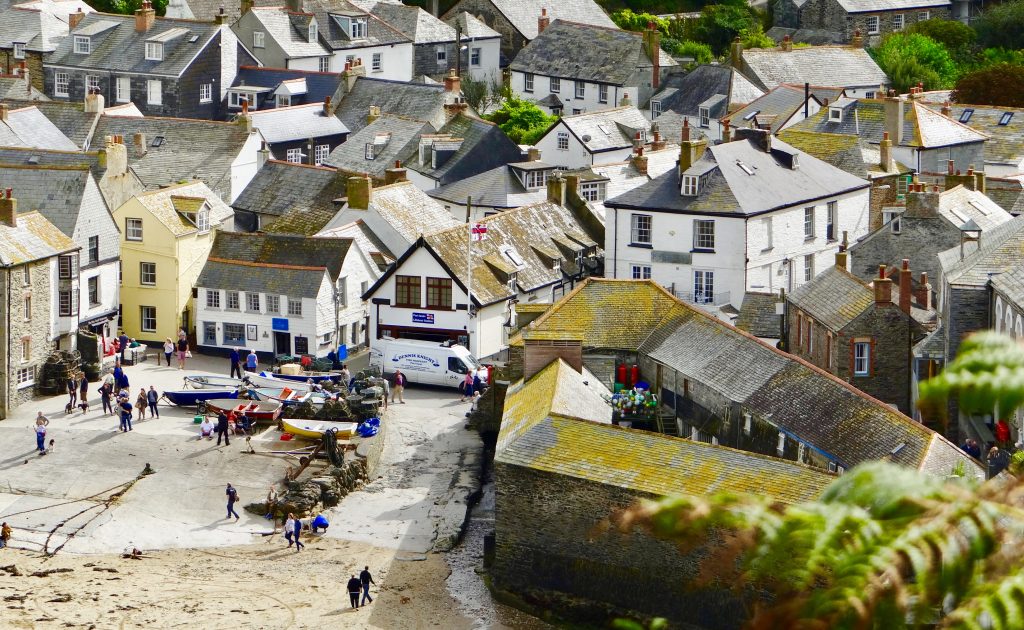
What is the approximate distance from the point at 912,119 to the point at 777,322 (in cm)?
2825

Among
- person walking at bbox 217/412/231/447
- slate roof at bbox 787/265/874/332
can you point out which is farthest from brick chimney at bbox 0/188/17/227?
slate roof at bbox 787/265/874/332

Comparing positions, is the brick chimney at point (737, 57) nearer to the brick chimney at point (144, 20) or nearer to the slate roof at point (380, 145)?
the slate roof at point (380, 145)

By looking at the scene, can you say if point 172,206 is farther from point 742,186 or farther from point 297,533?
point 297,533

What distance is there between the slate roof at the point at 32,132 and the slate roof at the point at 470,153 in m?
15.9

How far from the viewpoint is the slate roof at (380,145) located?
293 feet

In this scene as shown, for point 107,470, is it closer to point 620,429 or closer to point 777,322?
point 620,429

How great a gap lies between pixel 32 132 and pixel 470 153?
793 inches

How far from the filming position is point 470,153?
290 feet

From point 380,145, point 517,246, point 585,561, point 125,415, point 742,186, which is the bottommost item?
point 585,561

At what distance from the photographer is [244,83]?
103m

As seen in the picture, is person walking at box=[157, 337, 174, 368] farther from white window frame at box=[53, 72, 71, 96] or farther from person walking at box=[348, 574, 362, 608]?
white window frame at box=[53, 72, 71, 96]

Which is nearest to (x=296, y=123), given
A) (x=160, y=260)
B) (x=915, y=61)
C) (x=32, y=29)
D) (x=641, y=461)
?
(x=32, y=29)

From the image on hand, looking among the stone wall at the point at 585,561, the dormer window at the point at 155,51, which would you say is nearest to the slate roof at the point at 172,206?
the stone wall at the point at 585,561

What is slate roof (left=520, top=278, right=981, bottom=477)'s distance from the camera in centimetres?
4381
